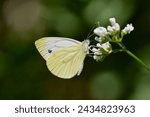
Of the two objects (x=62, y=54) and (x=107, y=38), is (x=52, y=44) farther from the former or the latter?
(x=107, y=38)

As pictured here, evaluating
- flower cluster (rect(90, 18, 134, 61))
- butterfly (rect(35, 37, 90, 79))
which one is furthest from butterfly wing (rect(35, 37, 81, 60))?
flower cluster (rect(90, 18, 134, 61))

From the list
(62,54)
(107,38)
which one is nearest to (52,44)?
(62,54)

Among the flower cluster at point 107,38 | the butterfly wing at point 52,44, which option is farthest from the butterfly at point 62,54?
the flower cluster at point 107,38

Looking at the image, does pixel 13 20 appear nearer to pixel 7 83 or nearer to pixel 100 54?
pixel 7 83

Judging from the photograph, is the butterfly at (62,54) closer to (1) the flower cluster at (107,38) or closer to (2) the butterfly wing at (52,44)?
(2) the butterfly wing at (52,44)

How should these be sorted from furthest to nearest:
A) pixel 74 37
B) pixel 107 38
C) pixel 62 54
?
pixel 74 37 → pixel 62 54 → pixel 107 38

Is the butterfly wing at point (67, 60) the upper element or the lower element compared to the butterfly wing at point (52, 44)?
lower

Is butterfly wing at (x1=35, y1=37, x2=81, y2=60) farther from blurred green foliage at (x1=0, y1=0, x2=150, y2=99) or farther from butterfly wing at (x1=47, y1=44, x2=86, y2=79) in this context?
blurred green foliage at (x1=0, y1=0, x2=150, y2=99)

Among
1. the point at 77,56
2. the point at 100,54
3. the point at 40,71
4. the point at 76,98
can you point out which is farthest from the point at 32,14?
the point at 100,54

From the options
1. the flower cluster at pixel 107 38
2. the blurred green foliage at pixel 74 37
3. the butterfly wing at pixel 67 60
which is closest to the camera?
the flower cluster at pixel 107 38
